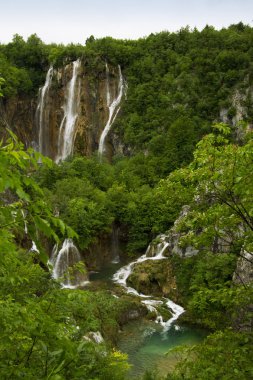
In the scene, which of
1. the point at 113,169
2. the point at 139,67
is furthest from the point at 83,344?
the point at 139,67

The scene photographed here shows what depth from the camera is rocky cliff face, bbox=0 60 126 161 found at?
43.2m

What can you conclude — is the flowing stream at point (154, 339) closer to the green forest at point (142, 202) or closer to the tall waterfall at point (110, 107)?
the green forest at point (142, 202)

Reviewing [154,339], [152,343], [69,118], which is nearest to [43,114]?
[69,118]

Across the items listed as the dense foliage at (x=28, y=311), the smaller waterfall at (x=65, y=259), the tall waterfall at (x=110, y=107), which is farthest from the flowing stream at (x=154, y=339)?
the tall waterfall at (x=110, y=107)

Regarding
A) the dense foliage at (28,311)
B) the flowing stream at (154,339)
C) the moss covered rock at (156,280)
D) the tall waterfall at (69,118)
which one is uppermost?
the tall waterfall at (69,118)

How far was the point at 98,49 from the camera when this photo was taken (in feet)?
151

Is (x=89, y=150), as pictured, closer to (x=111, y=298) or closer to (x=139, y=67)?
(x=139, y=67)

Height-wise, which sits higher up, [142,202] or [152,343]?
[142,202]

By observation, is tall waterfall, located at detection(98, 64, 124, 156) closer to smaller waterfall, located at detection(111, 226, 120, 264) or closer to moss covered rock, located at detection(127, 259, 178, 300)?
smaller waterfall, located at detection(111, 226, 120, 264)

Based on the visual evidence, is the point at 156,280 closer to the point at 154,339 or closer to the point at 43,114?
the point at 154,339

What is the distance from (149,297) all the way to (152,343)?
4976 mm

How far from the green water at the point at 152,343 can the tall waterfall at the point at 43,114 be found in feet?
93.1

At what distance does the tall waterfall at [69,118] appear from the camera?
141 feet

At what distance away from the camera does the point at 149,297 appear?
A: 75.0 feet
